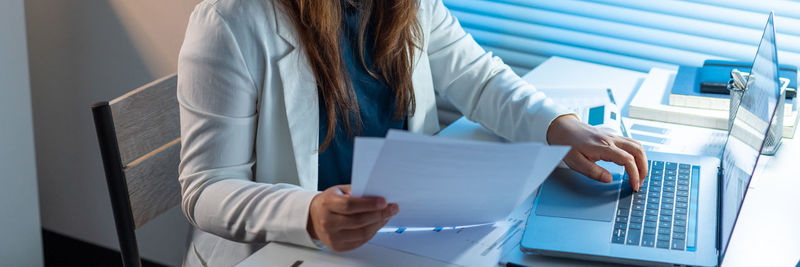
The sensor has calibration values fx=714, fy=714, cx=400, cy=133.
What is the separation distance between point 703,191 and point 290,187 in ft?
1.88

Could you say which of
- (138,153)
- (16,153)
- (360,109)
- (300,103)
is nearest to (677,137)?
(360,109)

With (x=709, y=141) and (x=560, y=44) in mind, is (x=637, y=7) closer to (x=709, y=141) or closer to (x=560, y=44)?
(x=560, y=44)

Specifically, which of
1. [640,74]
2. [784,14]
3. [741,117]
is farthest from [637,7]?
[741,117]

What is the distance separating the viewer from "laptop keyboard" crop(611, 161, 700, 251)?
87cm

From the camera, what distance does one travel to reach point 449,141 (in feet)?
2.19

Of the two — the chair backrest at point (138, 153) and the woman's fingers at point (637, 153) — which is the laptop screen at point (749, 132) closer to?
the woman's fingers at point (637, 153)

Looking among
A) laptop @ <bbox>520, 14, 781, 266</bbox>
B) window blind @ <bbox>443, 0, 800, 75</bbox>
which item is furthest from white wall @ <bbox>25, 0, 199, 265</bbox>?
laptop @ <bbox>520, 14, 781, 266</bbox>

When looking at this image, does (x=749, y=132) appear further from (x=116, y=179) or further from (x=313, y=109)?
(x=116, y=179)

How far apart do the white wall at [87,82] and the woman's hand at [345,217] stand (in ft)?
3.63

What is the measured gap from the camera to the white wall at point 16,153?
1630 mm

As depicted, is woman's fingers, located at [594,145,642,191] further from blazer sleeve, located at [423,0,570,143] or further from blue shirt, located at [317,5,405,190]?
blue shirt, located at [317,5,405,190]

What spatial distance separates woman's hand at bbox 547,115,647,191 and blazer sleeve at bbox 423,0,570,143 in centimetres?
11

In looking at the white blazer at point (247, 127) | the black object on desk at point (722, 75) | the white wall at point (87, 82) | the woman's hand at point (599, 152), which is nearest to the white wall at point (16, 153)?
the white wall at point (87, 82)

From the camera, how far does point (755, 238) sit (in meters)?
0.92
